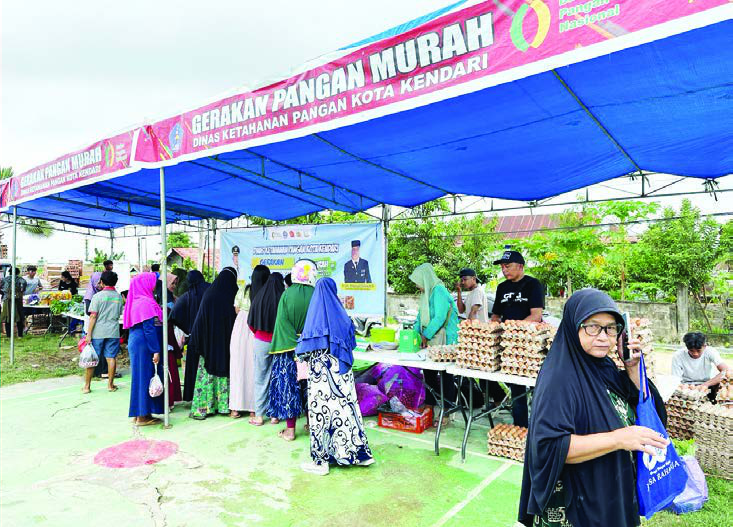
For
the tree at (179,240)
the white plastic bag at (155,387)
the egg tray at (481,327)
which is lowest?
the white plastic bag at (155,387)

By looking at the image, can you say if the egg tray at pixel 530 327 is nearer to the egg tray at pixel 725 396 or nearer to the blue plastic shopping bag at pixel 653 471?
the egg tray at pixel 725 396

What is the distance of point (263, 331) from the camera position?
4988 mm

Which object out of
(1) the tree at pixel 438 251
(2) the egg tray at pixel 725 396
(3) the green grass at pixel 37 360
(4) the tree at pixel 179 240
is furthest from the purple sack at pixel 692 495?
(4) the tree at pixel 179 240

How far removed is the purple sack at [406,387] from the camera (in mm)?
5359

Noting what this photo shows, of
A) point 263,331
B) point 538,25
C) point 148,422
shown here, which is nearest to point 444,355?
point 263,331

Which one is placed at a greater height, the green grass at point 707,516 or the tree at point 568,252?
the tree at point 568,252

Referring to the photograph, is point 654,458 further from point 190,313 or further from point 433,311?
point 190,313

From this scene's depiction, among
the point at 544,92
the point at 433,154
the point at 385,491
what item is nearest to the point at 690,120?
the point at 544,92

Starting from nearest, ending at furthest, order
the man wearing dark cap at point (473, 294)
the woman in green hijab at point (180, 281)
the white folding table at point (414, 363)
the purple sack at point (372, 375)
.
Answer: the white folding table at point (414, 363), the purple sack at point (372, 375), the man wearing dark cap at point (473, 294), the woman in green hijab at point (180, 281)

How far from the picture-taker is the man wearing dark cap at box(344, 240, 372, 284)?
7856 mm

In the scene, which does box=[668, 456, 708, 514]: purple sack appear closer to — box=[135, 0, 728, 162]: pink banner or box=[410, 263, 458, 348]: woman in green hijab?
box=[410, 263, 458, 348]: woman in green hijab

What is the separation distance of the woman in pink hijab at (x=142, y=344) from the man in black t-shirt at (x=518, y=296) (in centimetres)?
369

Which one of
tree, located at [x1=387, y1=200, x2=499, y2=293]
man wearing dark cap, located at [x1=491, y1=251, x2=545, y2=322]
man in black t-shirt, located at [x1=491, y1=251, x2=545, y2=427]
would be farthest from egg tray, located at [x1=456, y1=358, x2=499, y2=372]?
tree, located at [x1=387, y1=200, x2=499, y2=293]

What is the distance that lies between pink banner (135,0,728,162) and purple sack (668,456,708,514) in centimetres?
290
